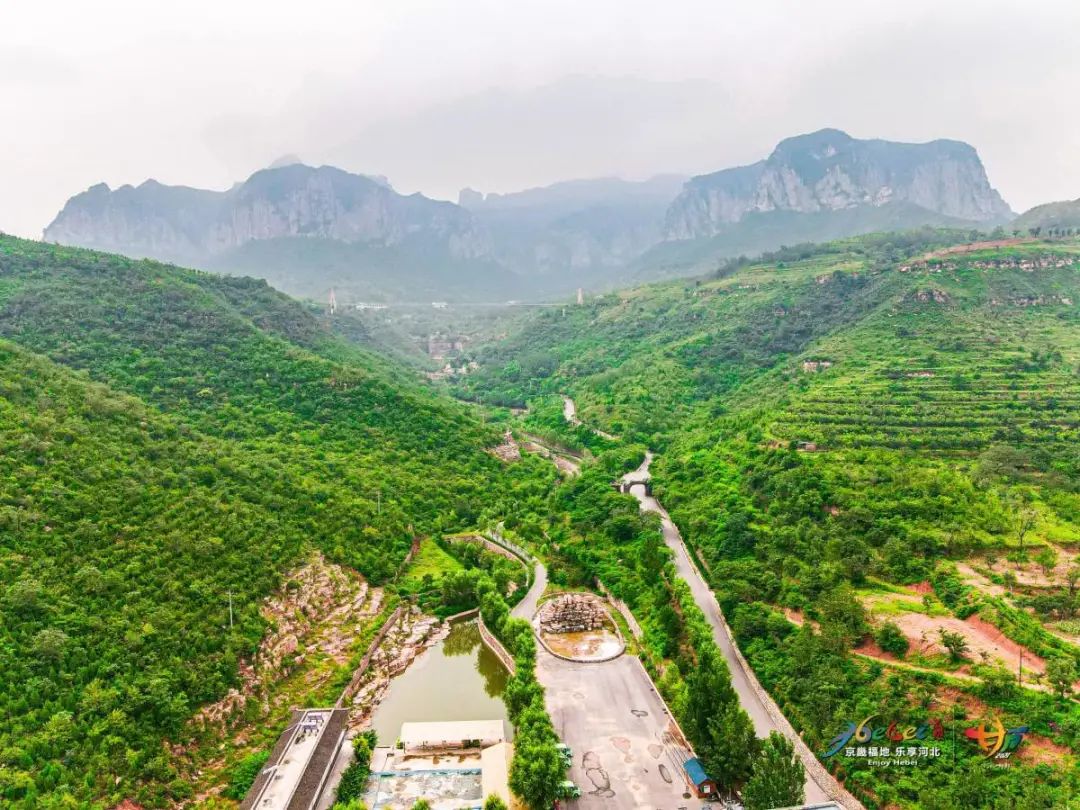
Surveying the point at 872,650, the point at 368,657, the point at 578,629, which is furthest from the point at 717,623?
the point at 368,657

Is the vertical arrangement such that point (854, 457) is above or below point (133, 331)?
below

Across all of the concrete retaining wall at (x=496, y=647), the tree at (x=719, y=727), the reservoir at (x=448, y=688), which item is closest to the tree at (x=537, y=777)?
the reservoir at (x=448, y=688)

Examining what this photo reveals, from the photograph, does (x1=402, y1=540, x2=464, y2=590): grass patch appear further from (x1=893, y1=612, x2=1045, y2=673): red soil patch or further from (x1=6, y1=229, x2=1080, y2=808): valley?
(x1=893, y1=612, x2=1045, y2=673): red soil patch

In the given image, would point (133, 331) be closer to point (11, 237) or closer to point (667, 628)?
point (11, 237)

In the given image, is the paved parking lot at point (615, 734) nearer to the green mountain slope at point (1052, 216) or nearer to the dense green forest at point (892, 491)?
the dense green forest at point (892, 491)

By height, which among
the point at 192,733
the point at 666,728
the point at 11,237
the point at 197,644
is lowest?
the point at 666,728

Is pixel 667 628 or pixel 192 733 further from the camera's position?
pixel 667 628

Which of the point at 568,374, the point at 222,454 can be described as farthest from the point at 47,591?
the point at 568,374
